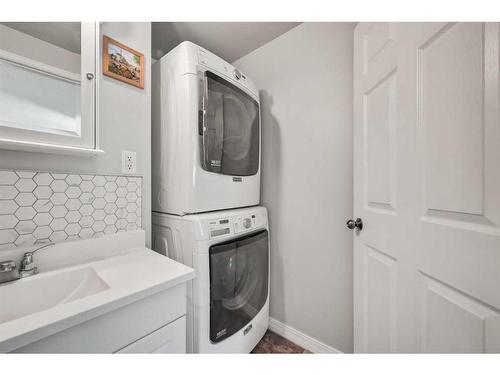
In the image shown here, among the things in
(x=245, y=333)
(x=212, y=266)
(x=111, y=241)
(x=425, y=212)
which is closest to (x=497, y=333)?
(x=425, y=212)

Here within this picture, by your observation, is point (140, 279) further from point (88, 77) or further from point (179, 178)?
point (88, 77)

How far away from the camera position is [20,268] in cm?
73

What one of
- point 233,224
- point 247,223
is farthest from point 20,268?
point 247,223

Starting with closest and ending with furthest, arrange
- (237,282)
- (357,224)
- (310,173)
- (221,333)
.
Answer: (357,224) → (221,333) → (237,282) → (310,173)

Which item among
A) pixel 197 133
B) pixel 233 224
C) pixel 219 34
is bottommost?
pixel 233 224

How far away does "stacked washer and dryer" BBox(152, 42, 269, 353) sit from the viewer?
3.37 feet

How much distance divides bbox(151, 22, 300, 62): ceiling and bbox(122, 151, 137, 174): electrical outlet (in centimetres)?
93

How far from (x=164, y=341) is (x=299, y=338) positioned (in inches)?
44.0

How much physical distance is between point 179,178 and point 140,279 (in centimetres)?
55

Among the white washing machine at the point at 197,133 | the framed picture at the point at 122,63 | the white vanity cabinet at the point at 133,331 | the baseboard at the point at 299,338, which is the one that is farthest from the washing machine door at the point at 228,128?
the baseboard at the point at 299,338

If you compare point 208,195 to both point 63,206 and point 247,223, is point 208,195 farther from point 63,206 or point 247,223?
point 63,206

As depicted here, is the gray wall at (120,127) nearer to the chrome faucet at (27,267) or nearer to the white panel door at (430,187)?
the chrome faucet at (27,267)

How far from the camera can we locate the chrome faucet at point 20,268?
66cm
